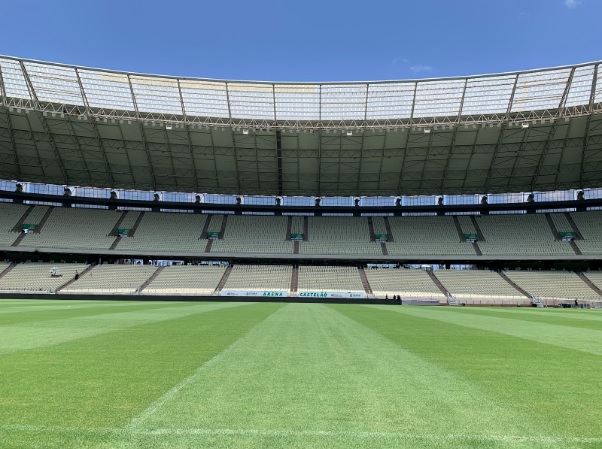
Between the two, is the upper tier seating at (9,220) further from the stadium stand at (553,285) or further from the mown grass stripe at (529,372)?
the stadium stand at (553,285)

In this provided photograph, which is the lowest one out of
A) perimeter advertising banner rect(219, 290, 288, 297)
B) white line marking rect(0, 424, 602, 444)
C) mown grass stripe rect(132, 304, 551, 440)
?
white line marking rect(0, 424, 602, 444)

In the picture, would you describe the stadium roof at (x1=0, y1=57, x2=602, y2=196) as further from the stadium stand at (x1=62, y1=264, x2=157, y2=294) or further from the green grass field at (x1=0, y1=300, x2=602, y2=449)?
the green grass field at (x1=0, y1=300, x2=602, y2=449)

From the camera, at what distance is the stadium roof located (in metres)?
35.5

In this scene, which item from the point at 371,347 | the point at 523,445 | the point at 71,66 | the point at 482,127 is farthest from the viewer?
the point at 482,127

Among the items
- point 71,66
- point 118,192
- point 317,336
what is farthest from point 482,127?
point 118,192

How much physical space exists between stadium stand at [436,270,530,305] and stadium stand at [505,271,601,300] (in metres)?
1.82

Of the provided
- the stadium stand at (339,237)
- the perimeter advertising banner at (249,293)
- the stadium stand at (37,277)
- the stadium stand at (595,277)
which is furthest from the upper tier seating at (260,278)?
the stadium stand at (595,277)

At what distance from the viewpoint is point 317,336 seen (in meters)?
10.2

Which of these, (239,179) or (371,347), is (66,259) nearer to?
(239,179)

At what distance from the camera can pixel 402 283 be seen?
44781 millimetres

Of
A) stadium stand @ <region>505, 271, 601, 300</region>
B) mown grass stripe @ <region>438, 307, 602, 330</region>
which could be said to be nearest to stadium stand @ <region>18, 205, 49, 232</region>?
mown grass stripe @ <region>438, 307, 602, 330</region>

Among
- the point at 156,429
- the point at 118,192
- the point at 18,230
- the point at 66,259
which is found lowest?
the point at 156,429

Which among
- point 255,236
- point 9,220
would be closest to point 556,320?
point 255,236

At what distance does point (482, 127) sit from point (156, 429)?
135ft
